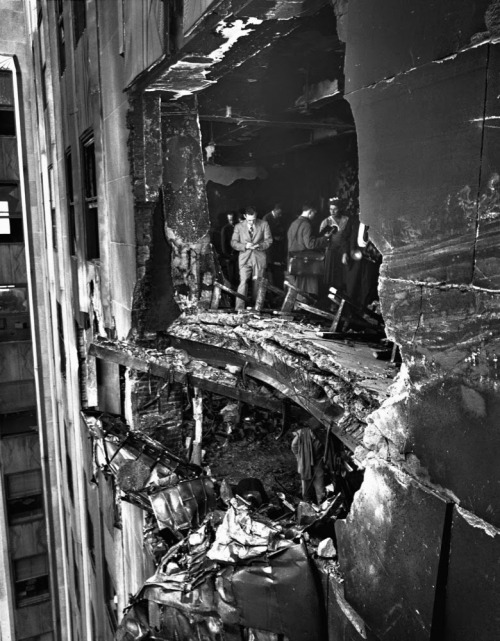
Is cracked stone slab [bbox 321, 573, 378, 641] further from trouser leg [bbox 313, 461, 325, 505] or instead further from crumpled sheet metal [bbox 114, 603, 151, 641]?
crumpled sheet metal [bbox 114, 603, 151, 641]

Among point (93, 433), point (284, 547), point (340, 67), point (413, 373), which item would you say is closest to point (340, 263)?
point (340, 67)

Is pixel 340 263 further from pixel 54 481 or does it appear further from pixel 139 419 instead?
pixel 54 481

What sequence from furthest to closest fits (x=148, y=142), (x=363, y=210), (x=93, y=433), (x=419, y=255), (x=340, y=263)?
1. (x=340, y=263)
2. (x=93, y=433)
3. (x=148, y=142)
4. (x=363, y=210)
5. (x=419, y=255)

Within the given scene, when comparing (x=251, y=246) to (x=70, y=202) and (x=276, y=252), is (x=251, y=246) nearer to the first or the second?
(x=276, y=252)

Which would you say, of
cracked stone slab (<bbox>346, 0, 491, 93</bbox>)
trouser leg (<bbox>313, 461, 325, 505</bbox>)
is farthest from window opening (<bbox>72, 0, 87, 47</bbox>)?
trouser leg (<bbox>313, 461, 325, 505</bbox>)

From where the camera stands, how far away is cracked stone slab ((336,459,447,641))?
3.15 meters

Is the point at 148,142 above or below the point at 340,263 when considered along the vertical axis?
above

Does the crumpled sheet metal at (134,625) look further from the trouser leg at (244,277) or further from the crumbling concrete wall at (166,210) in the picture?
the trouser leg at (244,277)

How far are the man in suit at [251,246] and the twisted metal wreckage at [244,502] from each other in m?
2.07

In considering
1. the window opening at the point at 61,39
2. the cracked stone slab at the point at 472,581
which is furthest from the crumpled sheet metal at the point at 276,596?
the window opening at the point at 61,39

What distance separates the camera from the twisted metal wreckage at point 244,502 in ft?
14.6

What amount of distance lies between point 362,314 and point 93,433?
478 cm

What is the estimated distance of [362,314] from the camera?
703cm

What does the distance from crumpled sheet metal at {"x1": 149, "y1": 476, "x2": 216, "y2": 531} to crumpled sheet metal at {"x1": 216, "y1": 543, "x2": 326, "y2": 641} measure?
182cm
